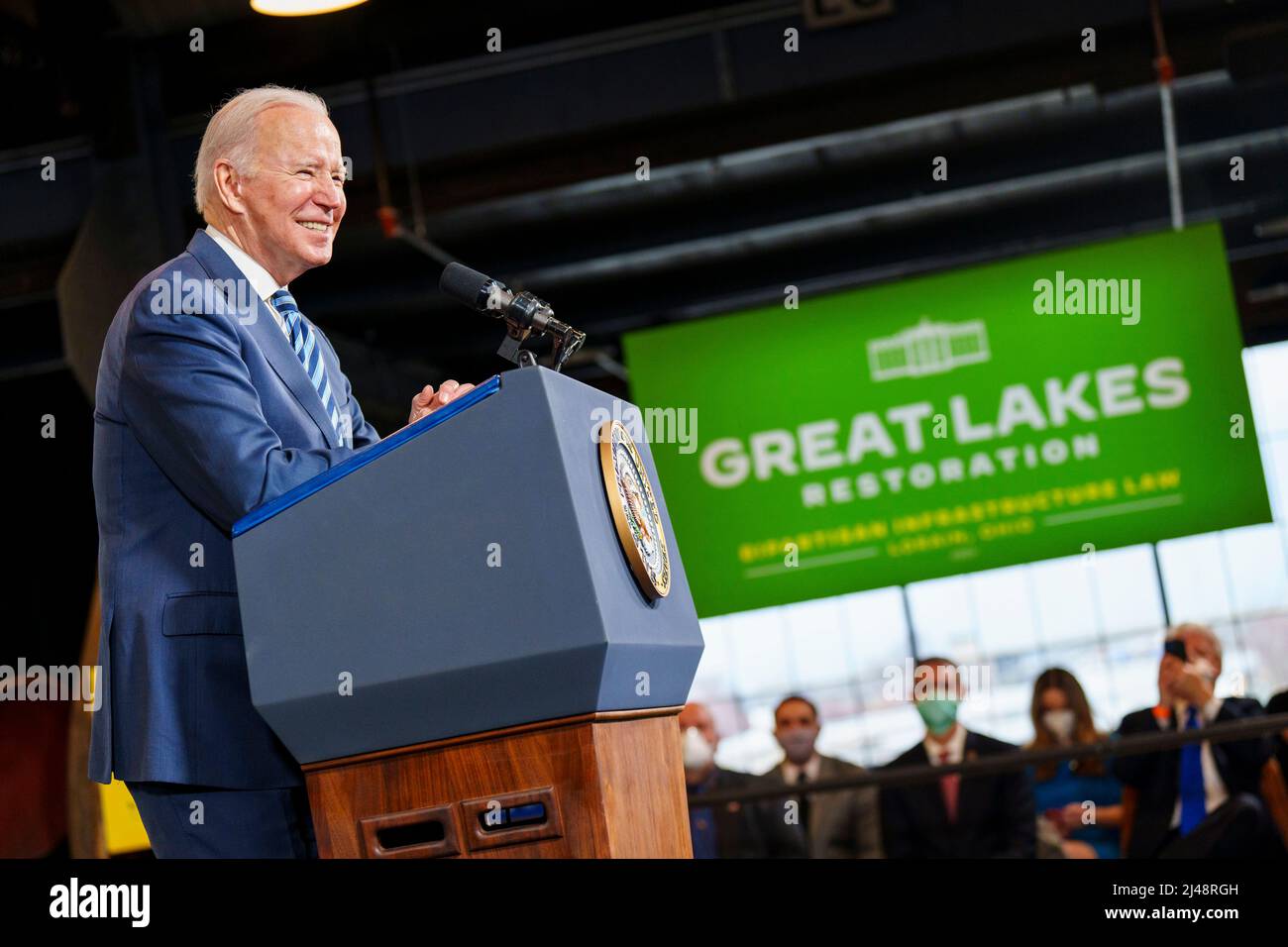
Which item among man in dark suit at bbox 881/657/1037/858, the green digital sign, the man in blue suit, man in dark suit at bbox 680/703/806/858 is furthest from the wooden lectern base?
man in dark suit at bbox 680/703/806/858

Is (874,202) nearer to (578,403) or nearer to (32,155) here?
(32,155)

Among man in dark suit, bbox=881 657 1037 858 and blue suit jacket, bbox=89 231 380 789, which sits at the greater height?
blue suit jacket, bbox=89 231 380 789

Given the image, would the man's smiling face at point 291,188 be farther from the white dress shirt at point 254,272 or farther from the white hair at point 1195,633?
the white hair at point 1195,633

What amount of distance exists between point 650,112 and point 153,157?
2.00 m


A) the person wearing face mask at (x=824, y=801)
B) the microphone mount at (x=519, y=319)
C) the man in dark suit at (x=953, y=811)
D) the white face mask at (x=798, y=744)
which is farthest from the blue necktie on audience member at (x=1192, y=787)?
the microphone mount at (x=519, y=319)

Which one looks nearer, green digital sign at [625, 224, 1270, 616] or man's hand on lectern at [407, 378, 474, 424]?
man's hand on lectern at [407, 378, 474, 424]

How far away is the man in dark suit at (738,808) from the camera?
6.46 m

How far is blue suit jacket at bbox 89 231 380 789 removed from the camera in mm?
1673

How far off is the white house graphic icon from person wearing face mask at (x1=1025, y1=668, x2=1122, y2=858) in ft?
5.12

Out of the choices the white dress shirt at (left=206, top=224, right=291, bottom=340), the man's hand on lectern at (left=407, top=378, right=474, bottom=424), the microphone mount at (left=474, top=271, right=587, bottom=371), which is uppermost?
the white dress shirt at (left=206, top=224, right=291, bottom=340)

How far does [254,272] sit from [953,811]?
4797 millimetres

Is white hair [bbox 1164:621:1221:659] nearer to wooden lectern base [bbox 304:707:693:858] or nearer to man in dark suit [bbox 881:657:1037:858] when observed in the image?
man in dark suit [bbox 881:657:1037:858]

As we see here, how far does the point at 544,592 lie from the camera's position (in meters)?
1.52

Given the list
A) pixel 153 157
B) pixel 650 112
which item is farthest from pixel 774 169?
pixel 153 157
